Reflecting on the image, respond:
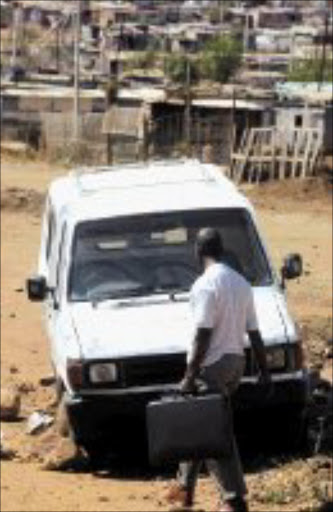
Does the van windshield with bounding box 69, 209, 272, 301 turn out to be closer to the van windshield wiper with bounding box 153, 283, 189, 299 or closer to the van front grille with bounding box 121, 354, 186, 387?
the van windshield wiper with bounding box 153, 283, 189, 299

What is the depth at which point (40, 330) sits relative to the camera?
18922mm

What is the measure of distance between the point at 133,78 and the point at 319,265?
54.2m

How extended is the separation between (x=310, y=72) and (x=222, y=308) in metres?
69.7

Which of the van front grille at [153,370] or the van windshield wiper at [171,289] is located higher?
the van windshield wiper at [171,289]

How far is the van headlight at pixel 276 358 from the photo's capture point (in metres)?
10.5

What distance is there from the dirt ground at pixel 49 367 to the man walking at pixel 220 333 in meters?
1.41

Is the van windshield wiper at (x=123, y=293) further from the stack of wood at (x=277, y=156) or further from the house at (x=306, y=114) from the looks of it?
the house at (x=306, y=114)

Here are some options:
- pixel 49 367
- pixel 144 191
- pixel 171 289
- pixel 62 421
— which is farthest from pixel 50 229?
pixel 49 367

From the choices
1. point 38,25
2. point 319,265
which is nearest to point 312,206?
point 319,265

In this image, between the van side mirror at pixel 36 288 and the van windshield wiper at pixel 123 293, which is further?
the van side mirror at pixel 36 288

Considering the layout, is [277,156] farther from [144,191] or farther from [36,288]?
[36,288]

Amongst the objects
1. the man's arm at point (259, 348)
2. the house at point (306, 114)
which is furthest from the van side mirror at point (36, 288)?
Answer: the house at point (306, 114)

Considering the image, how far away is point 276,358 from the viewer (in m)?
10.5

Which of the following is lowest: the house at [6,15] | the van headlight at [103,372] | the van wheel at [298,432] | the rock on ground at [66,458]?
the house at [6,15]
